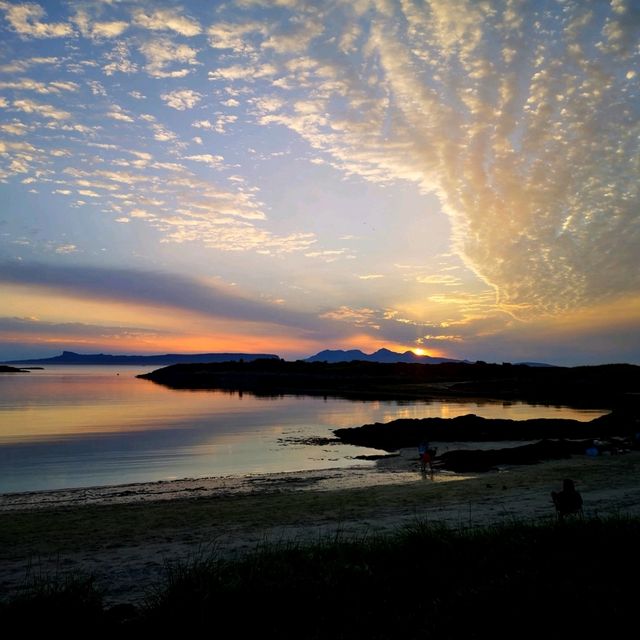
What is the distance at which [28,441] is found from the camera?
4156cm

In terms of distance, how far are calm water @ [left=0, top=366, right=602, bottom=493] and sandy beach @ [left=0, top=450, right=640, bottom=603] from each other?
4950 mm

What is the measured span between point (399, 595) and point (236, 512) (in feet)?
38.4

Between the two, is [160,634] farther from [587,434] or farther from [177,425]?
[177,425]

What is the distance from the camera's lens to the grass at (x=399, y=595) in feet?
21.1

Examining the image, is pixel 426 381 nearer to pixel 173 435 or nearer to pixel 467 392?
pixel 467 392

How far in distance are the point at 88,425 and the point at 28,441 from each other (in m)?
11.8

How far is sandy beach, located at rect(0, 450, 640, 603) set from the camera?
1229 centimetres

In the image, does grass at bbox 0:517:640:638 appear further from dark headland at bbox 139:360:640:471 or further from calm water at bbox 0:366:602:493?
calm water at bbox 0:366:602:493

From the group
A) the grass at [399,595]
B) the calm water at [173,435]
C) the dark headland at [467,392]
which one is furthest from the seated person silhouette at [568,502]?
the calm water at [173,435]

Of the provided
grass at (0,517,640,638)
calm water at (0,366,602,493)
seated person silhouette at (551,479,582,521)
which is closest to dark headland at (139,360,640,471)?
calm water at (0,366,602,493)

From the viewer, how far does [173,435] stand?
4681 centimetres

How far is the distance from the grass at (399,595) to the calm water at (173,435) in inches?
857

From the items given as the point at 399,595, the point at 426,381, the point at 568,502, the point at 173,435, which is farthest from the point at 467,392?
the point at 399,595

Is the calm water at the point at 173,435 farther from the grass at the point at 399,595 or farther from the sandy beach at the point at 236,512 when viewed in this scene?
the grass at the point at 399,595
